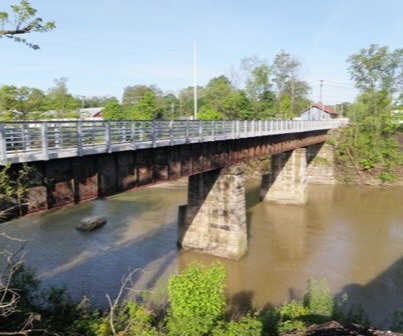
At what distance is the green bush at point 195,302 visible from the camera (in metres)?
11.3

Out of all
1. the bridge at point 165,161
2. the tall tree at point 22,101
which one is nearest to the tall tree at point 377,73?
the bridge at point 165,161

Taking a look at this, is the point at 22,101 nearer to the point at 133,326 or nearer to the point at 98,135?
the point at 98,135

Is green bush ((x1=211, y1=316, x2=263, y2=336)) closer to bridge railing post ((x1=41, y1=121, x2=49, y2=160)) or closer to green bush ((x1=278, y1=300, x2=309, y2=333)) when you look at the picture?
green bush ((x1=278, y1=300, x2=309, y2=333))

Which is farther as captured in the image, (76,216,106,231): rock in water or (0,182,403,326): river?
(76,216,106,231): rock in water

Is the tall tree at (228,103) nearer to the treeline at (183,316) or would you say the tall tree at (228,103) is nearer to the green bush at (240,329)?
the treeline at (183,316)

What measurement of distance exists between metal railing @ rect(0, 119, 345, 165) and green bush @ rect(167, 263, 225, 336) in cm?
556

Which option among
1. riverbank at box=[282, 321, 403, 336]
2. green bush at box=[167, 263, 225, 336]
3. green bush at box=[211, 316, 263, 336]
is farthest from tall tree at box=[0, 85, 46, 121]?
riverbank at box=[282, 321, 403, 336]

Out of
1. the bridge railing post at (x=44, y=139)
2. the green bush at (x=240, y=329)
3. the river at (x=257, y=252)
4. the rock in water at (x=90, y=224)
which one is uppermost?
the bridge railing post at (x=44, y=139)

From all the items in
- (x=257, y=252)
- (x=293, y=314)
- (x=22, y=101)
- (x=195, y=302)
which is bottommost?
(x=257, y=252)

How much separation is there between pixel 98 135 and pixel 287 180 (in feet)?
91.2

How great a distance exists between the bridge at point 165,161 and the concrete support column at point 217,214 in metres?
0.06

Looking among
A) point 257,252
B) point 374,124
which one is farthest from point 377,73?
point 257,252

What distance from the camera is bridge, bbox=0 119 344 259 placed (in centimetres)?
1098

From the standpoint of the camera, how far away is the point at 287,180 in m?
37.0
